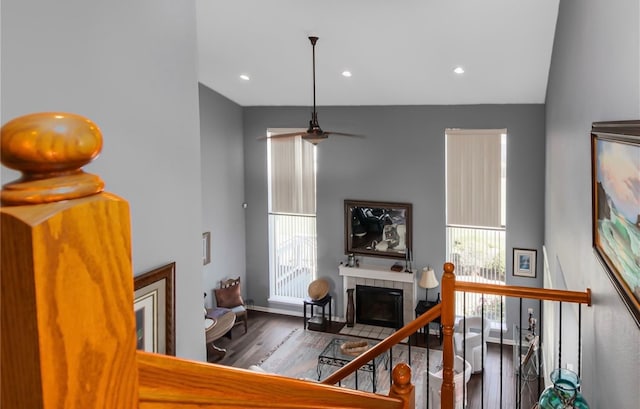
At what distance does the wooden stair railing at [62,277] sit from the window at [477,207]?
8223 mm

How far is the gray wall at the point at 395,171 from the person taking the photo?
8.01m

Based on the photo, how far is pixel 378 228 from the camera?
362 inches

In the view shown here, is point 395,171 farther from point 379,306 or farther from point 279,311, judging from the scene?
point 279,311

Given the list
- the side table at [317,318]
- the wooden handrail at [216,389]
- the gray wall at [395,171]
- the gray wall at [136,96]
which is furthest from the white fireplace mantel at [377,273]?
the wooden handrail at [216,389]

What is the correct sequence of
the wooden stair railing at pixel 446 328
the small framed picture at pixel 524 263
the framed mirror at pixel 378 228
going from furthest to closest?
the framed mirror at pixel 378 228
the small framed picture at pixel 524 263
the wooden stair railing at pixel 446 328

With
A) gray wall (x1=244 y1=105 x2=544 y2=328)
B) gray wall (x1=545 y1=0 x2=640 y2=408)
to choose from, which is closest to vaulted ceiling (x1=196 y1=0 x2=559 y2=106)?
gray wall (x1=244 y1=105 x2=544 y2=328)

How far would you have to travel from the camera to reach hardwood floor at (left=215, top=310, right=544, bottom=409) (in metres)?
6.75

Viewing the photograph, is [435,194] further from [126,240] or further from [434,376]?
[126,240]

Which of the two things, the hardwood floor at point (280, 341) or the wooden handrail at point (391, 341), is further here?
A: the hardwood floor at point (280, 341)

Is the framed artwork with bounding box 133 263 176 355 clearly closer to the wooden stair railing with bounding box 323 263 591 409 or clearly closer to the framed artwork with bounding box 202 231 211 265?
the wooden stair railing with bounding box 323 263 591 409

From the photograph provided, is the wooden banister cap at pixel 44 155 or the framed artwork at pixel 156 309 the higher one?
the wooden banister cap at pixel 44 155

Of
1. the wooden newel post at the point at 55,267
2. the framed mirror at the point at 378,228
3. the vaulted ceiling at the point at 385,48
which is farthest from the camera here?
the framed mirror at the point at 378,228

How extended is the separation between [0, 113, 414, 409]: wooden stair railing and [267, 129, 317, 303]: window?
9.10 metres

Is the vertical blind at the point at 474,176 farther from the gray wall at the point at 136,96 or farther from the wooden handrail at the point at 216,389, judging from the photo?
the wooden handrail at the point at 216,389
